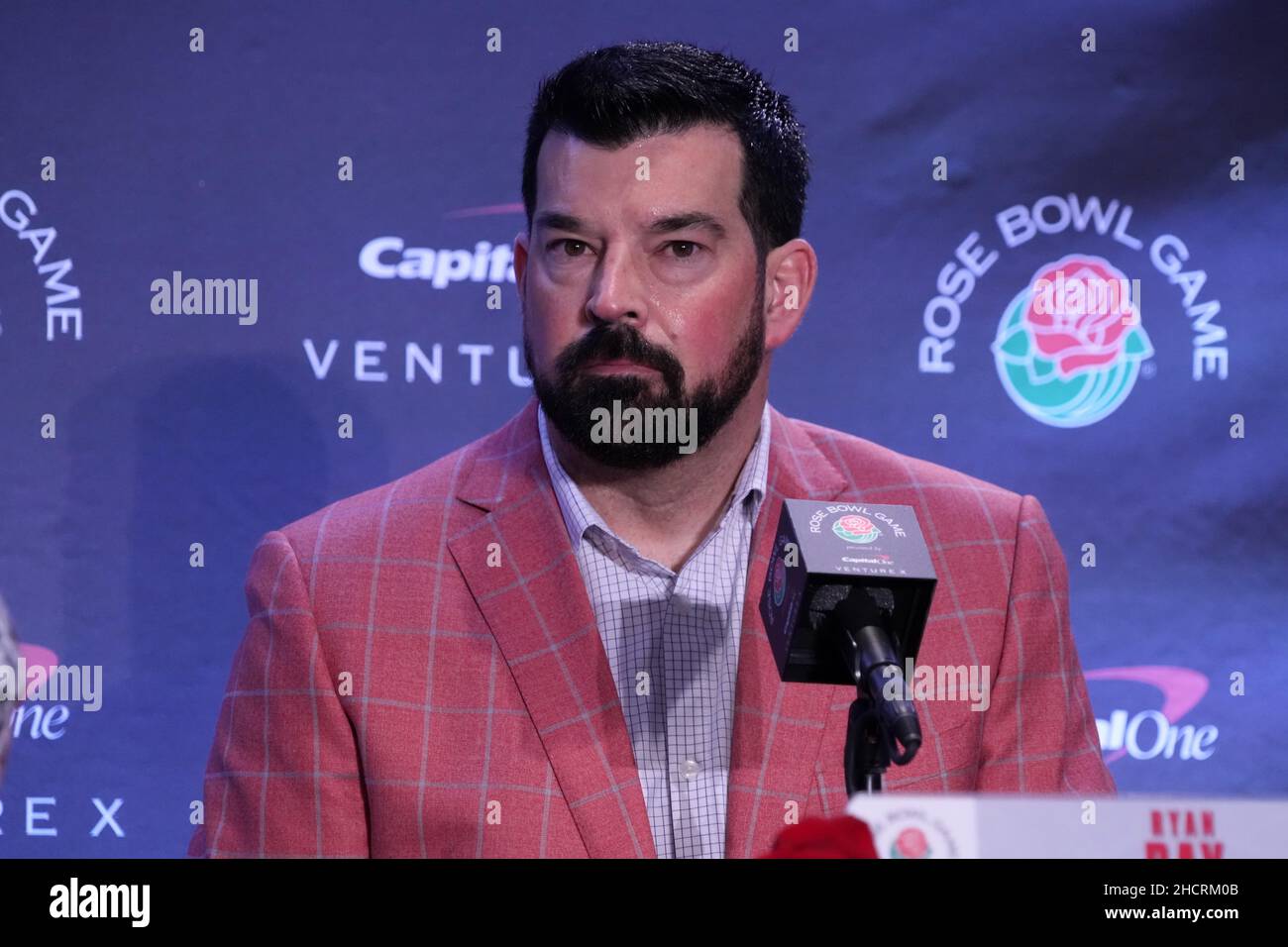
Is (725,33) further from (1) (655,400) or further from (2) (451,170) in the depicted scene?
(1) (655,400)

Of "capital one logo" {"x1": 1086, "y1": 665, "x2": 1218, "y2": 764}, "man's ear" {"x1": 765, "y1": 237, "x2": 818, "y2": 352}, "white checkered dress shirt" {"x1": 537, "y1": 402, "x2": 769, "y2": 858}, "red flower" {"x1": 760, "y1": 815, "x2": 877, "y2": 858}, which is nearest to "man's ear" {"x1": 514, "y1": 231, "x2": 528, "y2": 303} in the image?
"white checkered dress shirt" {"x1": 537, "y1": 402, "x2": 769, "y2": 858}

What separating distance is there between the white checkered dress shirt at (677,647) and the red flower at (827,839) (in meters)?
0.99

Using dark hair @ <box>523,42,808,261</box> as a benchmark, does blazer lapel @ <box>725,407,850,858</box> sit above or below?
below

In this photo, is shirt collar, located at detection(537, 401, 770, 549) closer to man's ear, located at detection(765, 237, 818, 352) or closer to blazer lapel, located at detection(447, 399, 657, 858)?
blazer lapel, located at detection(447, 399, 657, 858)

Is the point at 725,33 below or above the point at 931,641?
above

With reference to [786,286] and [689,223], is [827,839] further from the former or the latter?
[786,286]

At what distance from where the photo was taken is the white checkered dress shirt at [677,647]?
7.29ft

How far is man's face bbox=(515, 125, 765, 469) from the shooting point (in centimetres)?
226

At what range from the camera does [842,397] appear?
10.8 feet

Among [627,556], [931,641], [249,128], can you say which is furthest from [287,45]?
[931,641]

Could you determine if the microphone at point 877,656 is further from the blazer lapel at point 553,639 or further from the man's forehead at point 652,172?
the man's forehead at point 652,172
